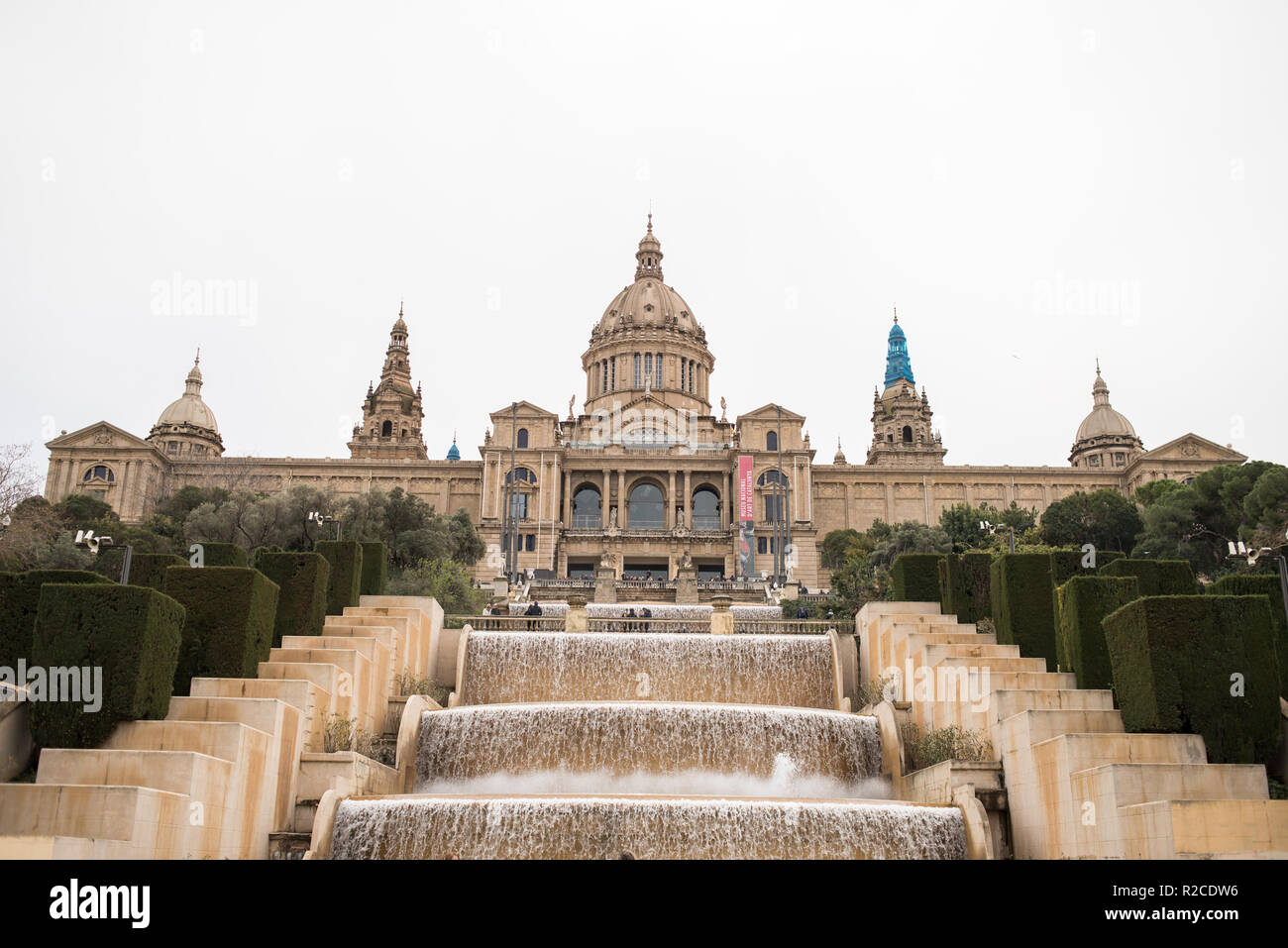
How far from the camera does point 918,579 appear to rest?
29.0m

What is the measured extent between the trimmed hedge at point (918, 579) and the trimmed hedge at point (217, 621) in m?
16.0

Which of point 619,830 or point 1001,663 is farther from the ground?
point 1001,663

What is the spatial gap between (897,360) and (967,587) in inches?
3544

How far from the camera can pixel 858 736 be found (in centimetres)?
2167

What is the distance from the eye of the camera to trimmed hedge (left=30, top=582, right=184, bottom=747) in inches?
617

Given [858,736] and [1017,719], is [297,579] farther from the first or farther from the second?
[1017,719]

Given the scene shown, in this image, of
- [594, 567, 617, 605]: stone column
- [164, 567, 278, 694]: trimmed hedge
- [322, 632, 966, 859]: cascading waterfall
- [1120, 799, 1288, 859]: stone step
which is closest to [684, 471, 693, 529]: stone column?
[594, 567, 617, 605]: stone column

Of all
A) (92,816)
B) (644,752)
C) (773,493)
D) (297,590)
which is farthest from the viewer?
(773,493)

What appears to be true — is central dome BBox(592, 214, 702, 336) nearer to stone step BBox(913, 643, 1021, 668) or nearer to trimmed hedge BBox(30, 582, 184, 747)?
stone step BBox(913, 643, 1021, 668)

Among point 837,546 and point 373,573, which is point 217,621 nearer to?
point 373,573

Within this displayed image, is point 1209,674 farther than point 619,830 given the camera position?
Yes

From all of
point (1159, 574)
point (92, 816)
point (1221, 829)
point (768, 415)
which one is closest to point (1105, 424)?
point (768, 415)
